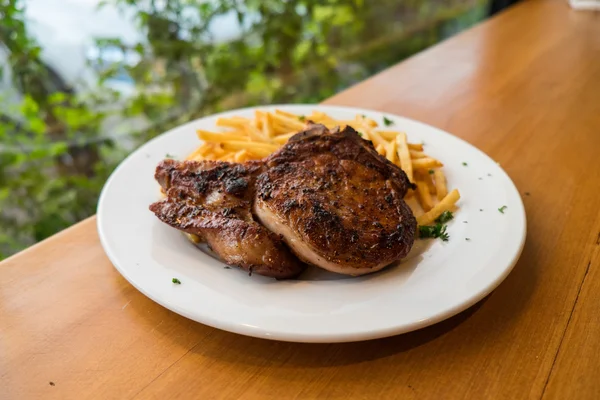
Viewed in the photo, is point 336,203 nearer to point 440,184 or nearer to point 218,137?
point 440,184

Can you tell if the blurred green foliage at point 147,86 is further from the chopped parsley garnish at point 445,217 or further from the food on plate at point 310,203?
the chopped parsley garnish at point 445,217

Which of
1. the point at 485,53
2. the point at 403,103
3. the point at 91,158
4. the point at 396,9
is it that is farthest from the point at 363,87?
the point at 396,9

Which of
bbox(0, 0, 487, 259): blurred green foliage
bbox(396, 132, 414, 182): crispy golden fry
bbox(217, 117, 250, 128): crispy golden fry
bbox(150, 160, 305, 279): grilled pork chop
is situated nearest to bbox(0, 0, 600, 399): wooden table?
bbox(150, 160, 305, 279): grilled pork chop

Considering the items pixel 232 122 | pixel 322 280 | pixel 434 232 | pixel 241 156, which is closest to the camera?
pixel 322 280

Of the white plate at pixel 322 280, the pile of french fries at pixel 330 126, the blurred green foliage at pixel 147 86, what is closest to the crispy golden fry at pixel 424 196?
the pile of french fries at pixel 330 126

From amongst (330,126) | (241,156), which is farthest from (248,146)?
(330,126)

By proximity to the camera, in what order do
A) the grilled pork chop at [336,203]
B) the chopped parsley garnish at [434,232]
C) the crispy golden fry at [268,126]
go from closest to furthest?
the grilled pork chop at [336,203] → the chopped parsley garnish at [434,232] → the crispy golden fry at [268,126]
